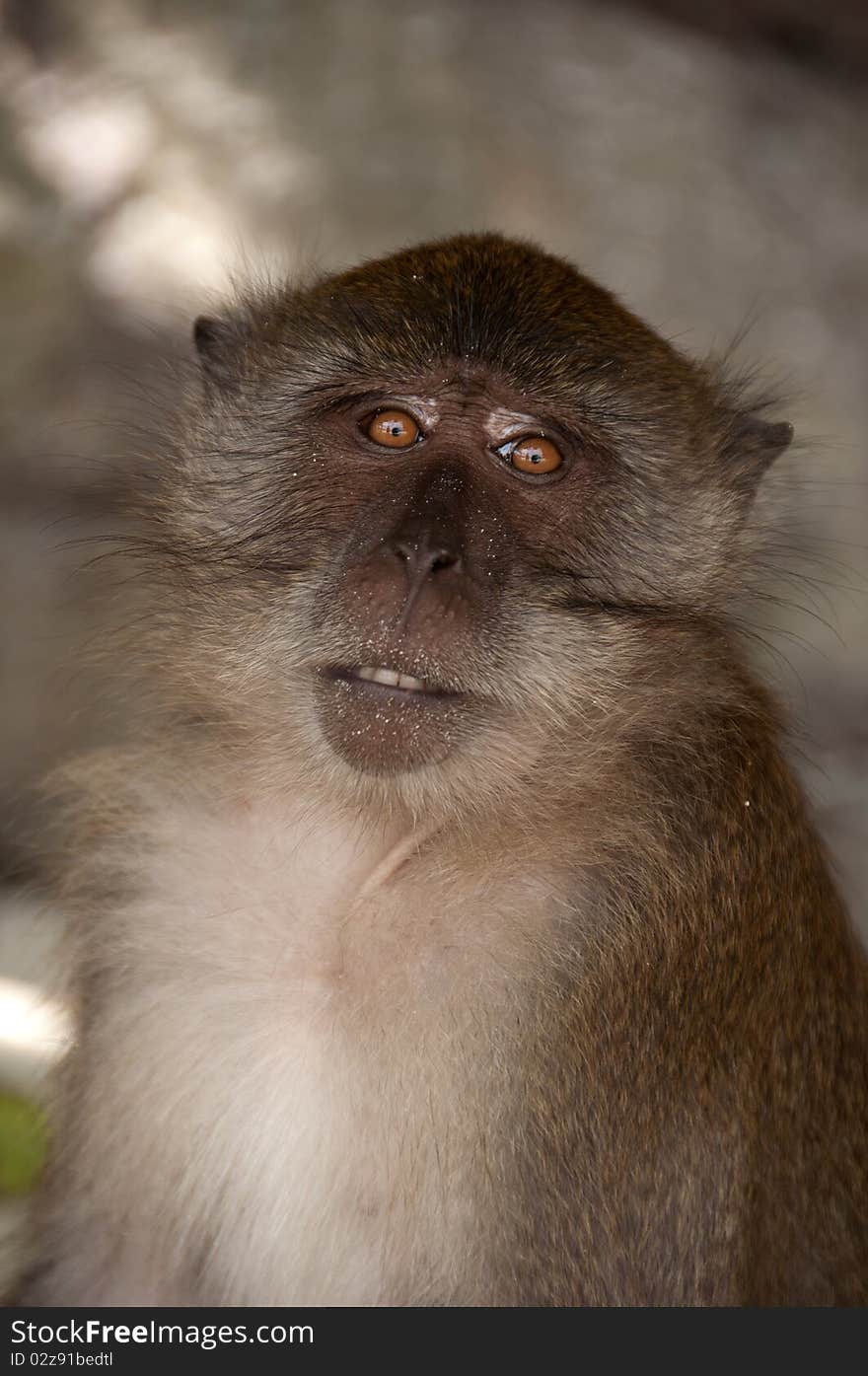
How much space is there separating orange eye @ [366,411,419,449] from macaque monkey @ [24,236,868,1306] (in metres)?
0.01

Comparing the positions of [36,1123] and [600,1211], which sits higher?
[600,1211]

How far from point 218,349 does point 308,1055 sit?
5.44ft

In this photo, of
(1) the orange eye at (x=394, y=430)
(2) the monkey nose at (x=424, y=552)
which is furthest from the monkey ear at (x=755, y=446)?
(2) the monkey nose at (x=424, y=552)

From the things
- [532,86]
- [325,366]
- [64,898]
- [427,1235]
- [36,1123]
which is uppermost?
[532,86]

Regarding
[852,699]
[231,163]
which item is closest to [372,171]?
[231,163]

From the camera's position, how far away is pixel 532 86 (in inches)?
234

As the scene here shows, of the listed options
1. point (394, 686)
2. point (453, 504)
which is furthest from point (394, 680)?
point (453, 504)

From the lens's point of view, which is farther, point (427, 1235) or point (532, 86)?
point (532, 86)

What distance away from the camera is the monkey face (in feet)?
9.83

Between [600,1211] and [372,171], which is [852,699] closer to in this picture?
[372,171]

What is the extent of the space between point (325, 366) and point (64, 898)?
4.28ft

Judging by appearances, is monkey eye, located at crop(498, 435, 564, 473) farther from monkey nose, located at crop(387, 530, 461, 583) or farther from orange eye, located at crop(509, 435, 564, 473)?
monkey nose, located at crop(387, 530, 461, 583)

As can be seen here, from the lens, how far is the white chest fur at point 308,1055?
9.84 feet

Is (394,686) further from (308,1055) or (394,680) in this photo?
(308,1055)
